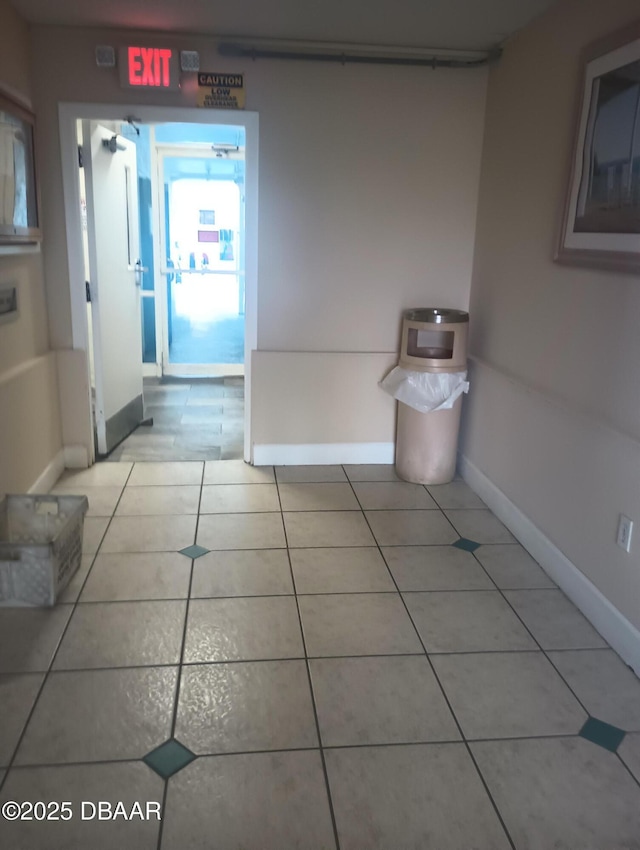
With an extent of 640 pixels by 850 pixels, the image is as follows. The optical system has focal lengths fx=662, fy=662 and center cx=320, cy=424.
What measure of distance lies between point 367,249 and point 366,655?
95.1 inches

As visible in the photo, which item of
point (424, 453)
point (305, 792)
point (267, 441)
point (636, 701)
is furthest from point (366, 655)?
point (267, 441)

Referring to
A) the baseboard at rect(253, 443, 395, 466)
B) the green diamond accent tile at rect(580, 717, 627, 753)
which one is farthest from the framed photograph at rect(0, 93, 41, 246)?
the green diamond accent tile at rect(580, 717, 627, 753)

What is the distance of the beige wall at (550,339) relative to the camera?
242 centimetres

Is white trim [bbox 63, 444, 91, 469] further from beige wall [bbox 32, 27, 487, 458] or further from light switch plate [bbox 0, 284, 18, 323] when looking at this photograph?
light switch plate [bbox 0, 284, 18, 323]

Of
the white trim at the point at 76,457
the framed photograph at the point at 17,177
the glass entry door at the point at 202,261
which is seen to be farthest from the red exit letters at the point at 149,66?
the glass entry door at the point at 202,261

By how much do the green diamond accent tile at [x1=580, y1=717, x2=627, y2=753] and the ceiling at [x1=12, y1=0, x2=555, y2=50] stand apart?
2.87 meters

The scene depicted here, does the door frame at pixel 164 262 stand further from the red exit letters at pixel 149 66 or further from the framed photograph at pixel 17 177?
the framed photograph at pixel 17 177

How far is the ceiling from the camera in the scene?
9.69ft

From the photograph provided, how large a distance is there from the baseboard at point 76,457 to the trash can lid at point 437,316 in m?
2.05

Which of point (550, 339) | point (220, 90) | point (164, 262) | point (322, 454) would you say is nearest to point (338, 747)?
point (550, 339)

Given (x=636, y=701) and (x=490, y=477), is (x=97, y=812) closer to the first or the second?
(x=636, y=701)

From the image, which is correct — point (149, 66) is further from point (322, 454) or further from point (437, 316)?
point (322, 454)

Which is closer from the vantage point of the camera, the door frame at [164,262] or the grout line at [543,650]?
the grout line at [543,650]

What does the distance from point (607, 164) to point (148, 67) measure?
2339mm
